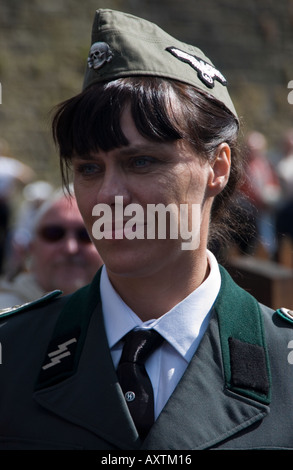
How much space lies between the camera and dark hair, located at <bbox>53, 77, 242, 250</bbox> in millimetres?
1826

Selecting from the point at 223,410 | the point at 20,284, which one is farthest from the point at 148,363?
the point at 20,284

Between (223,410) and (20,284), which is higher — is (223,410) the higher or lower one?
the higher one

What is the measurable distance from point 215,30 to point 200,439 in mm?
13886

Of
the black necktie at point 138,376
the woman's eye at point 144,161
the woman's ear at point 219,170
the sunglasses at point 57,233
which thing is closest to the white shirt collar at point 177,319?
the black necktie at point 138,376

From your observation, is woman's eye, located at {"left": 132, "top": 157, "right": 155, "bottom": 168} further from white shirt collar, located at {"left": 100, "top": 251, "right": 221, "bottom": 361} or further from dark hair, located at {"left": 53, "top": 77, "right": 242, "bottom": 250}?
white shirt collar, located at {"left": 100, "top": 251, "right": 221, "bottom": 361}

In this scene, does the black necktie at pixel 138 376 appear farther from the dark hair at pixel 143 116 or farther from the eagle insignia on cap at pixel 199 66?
the eagle insignia on cap at pixel 199 66

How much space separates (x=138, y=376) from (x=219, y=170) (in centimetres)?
59

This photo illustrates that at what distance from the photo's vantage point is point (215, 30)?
584 inches

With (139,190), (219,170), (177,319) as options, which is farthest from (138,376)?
(219,170)

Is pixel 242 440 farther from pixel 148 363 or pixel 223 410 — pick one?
pixel 148 363

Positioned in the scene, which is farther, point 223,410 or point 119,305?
point 119,305

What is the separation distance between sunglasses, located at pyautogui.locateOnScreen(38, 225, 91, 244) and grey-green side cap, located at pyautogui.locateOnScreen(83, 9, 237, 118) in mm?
1754

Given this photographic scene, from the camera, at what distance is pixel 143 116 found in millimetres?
1816

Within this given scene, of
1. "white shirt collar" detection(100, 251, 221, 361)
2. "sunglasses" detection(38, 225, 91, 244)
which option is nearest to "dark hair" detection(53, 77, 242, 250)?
"white shirt collar" detection(100, 251, 221, 361)
